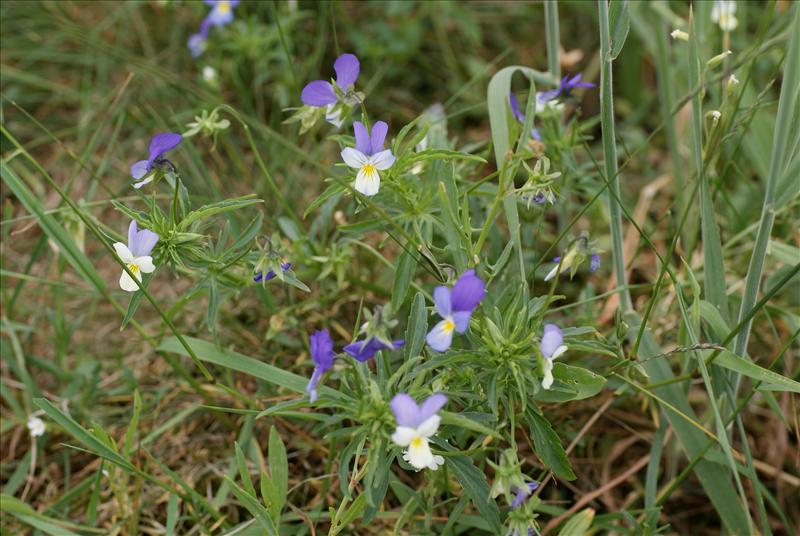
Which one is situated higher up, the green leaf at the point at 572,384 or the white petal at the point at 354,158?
the white petal at the point at 354,158

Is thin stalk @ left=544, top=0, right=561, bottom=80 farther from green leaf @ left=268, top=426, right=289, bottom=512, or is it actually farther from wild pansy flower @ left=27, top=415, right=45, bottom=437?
wild pansy flower @ left=27, top=415, right=45, bottom=437

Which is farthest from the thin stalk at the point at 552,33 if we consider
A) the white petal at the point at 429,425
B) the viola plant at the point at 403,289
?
the white petal at the point at 429,425

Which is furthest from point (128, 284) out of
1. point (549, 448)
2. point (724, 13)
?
point (724, 13)

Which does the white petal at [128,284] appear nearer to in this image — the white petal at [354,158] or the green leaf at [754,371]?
the white petal at [354,158]

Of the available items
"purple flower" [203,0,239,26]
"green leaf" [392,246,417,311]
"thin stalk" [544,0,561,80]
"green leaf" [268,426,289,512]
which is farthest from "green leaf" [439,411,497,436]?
"purple flower" [203,0,239,26]

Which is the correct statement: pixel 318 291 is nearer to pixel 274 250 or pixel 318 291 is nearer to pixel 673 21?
pixel 274 250
